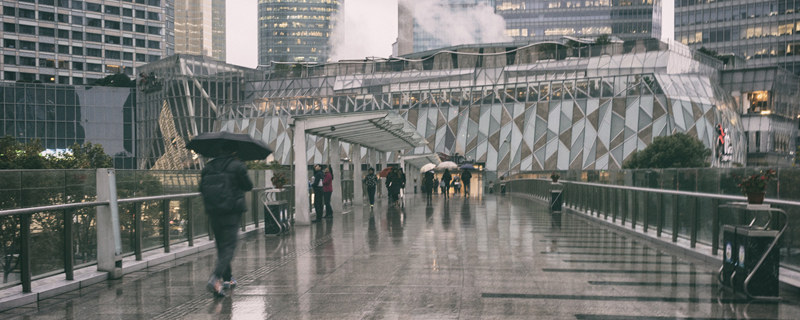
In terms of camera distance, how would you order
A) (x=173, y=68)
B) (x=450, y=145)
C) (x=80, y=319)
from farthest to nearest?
(x=173, y=68) → (x=450, y=145) → (x=80, y=319)

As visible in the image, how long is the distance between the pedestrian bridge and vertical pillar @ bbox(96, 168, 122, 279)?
0.32 ft

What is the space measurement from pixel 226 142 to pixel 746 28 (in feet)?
390

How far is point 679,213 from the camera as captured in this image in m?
13.4

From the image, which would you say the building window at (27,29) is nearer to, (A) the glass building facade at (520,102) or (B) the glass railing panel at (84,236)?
(A) the glass building facade at (520,102)

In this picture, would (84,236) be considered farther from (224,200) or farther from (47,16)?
(47,16)

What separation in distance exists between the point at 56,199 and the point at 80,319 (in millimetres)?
2651

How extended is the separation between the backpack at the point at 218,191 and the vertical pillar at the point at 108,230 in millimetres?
2147

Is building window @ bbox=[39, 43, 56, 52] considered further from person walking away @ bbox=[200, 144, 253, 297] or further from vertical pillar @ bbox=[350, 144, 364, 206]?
person walking away @ bbox=[200, 144, 253, 297]

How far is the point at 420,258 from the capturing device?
11.5m

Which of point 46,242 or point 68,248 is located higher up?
point 46,242

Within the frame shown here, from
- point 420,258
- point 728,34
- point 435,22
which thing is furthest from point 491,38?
point 420,258

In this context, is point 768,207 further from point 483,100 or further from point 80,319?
point 483,100

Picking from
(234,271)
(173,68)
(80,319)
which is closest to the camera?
(80,319)

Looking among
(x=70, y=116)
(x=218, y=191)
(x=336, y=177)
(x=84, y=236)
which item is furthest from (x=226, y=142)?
(x=70, y=116)
